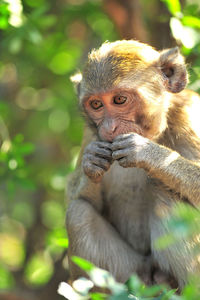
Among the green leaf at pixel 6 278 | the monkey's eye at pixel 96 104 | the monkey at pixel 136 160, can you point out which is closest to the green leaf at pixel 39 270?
the green leaf at pixel 6 278

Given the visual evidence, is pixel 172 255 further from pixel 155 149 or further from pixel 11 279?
pixel 11 279

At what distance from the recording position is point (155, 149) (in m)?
4.82

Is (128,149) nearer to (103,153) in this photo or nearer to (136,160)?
(136,160)

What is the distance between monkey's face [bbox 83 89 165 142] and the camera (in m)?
4.97

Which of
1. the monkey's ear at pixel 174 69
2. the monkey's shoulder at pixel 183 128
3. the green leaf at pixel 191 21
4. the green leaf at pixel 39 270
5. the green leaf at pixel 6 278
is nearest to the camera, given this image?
the monkey's shoulder at pixel 183 128

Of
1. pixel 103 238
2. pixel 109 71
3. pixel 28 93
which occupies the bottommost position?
pixel 103 238

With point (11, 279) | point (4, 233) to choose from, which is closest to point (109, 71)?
point (11, 279)

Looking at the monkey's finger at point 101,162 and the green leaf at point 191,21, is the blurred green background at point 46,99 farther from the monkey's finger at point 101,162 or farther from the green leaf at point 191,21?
the monkey's finger at point 101,162

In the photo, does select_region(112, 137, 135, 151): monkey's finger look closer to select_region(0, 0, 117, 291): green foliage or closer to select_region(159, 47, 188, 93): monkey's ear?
select_region(159, 47, 188, 93): monkey's ear

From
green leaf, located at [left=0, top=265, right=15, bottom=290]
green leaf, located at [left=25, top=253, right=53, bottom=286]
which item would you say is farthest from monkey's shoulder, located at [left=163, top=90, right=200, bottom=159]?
green leaf, located at [left=0, top=265, right=15, bottom=290]

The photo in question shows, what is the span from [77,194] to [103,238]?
1.80 feet

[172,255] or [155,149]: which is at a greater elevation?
[155,149]

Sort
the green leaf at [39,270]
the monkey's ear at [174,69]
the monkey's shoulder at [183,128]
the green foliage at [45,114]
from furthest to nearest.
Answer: the green leaf at [39,270], the green foliage at [45,114], the monkey's ear at [174,69], the monkey's shoulder at [183,128]

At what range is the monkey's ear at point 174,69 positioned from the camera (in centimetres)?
543
